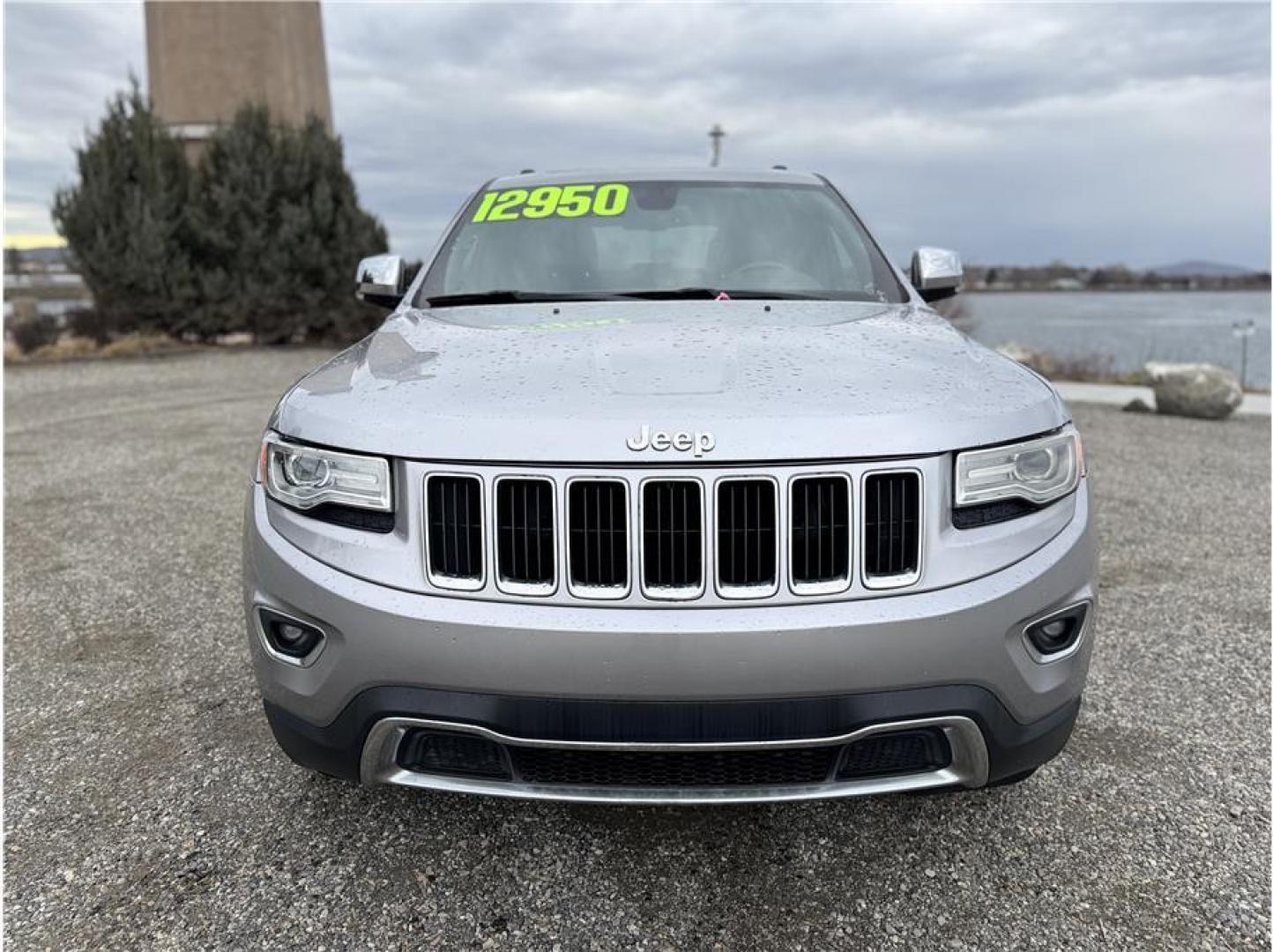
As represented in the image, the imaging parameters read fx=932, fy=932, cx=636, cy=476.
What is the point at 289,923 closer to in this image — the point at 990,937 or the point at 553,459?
the point at 553,459

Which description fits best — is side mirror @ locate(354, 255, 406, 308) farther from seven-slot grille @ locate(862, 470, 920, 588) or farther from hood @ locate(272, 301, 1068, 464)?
seven-slot grille @ locate(862, 470, 920, 588)

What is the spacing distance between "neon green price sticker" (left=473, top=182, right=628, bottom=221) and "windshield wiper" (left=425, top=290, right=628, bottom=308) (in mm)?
518

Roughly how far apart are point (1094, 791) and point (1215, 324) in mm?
15802

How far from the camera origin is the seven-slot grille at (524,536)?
1.81 m

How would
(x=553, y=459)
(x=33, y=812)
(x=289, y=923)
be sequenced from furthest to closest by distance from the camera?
(x=33, y=812) < (x=289, y=923) < (x=553, y=459)

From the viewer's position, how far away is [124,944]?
6.49 ft

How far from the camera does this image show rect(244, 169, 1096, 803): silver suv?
5.78 feet

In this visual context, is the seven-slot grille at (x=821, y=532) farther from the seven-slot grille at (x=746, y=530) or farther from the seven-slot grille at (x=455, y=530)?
the seven-slot grille at (x=455, y=530)

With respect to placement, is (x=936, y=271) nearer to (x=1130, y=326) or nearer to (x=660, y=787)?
(x=660, y=787)

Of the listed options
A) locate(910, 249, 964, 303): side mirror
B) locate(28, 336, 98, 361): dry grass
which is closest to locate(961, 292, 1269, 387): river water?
locate(910, 249, 964, 303): side mirror

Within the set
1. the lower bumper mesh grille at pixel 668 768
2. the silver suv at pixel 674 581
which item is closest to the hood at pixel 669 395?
the silver suv at pixel 674 581

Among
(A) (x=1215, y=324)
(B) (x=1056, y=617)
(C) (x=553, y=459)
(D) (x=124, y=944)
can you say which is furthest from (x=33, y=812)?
(A) (x=1215, y=324)

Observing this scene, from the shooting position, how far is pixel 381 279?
11.3 feet

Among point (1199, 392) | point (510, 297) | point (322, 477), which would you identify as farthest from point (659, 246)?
point (1199, 392)
